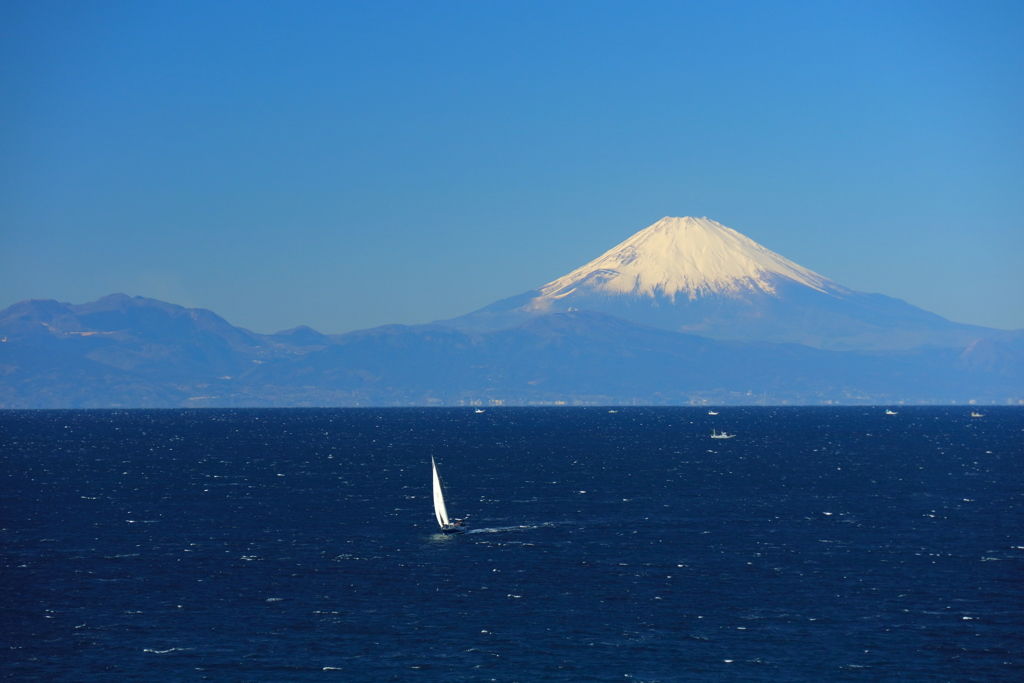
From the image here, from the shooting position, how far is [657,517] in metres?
134

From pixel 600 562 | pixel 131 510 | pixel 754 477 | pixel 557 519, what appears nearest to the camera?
pixel 600 562

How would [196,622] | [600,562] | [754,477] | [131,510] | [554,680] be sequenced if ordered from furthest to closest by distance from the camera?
[754,477]
[131,510]
[600,562]
[196,622]
[554,680]

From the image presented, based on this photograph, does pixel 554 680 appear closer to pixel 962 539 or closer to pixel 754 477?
pixel 962 539

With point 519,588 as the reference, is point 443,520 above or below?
above

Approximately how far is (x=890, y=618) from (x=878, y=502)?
70.0 m

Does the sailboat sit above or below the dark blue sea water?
above

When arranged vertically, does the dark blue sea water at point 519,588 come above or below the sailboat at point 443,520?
below

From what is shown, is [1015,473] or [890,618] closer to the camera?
[890,618]

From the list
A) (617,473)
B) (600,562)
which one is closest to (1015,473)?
(617,473)

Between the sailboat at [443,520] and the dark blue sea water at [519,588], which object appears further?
the sailboat at [443,520]

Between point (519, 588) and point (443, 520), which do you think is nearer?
point (519, 588)

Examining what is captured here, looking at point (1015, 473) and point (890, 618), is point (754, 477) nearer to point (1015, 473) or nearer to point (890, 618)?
point (1015, 473)

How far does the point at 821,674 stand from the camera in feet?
228

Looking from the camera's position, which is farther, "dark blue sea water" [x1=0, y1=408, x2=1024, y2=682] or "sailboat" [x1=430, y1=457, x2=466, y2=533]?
"sailboat" [x1=430, y1=457, x2=466, y2=533]
